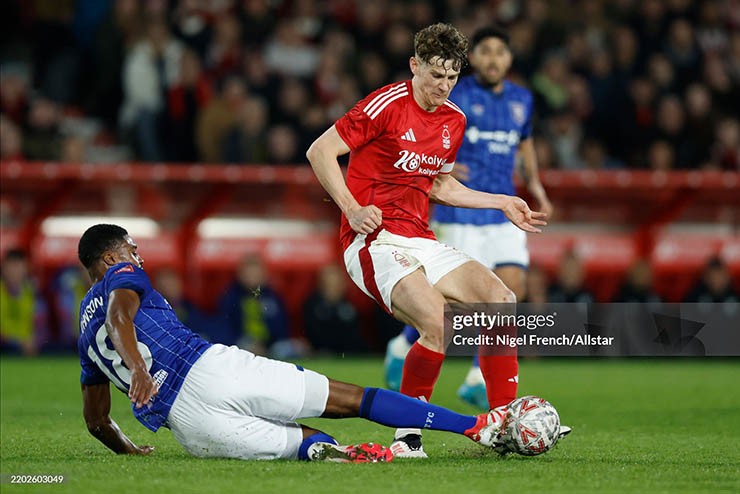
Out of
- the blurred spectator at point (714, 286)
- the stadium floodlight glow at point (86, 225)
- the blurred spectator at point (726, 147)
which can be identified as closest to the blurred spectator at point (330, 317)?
the stadium floodlight glow at point (86, 225)

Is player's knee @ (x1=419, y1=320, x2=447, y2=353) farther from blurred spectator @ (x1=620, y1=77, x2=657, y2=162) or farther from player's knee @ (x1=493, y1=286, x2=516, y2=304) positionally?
blurred spectator @ (x1=620, y1=77, x2=657, y2=162)

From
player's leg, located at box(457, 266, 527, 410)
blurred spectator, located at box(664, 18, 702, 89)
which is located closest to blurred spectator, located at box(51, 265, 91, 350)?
player's leg, located at box(457, 266, 527, 410)

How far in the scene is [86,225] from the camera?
14.7 meters

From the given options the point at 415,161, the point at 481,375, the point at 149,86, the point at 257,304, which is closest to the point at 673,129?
the point at 257,304

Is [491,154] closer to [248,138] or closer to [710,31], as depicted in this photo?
[248,138]

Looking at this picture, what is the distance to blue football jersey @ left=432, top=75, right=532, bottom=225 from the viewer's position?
9398 mm

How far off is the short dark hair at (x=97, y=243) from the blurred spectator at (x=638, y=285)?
9.04m

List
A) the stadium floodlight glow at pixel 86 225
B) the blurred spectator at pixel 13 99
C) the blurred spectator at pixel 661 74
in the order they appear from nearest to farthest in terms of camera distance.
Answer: the stadium floodlight glow at pixel 86 225, the blurred spectator at pixel 13 99, the blurred spectator at pixel 661 74

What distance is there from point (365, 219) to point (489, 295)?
2.65 feet

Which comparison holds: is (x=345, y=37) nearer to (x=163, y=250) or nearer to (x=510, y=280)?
(x=163, y=250)

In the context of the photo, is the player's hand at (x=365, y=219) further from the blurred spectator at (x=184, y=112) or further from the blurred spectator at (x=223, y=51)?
the blurred spectator at (x=223, y=51)


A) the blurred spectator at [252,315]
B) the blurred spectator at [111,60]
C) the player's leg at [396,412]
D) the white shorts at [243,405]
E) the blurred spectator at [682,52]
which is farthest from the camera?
the blurred spectator at [682,52]

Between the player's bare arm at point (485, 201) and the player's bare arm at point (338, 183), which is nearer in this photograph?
the player's bare arm at point (338, 183)

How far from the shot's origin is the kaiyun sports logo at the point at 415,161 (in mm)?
6820
